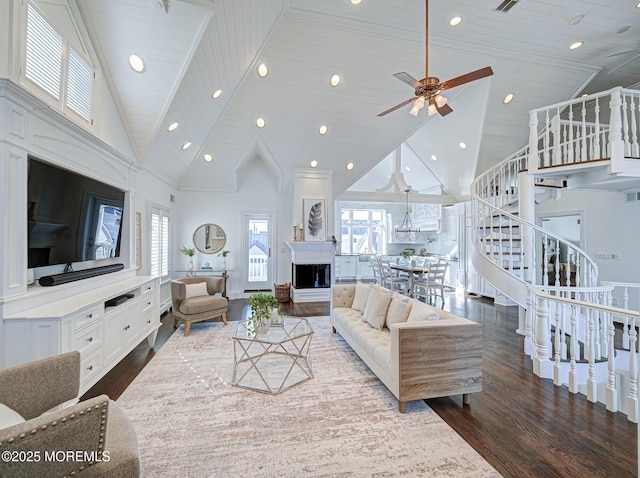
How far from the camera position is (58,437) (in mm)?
1075

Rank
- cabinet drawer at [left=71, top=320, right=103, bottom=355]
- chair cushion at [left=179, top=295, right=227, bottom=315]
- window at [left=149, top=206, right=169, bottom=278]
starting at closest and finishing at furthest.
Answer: cabinet drawer at [left=71, top=320, right=103, bottom=355], chair cushion at [left=179, top=295, right=227, bottom=315], window at [left=149, top=206, right=169, bottom=278]

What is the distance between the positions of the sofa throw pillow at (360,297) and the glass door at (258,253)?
361 centimetres

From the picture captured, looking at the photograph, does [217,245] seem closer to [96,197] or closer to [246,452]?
[96,197]

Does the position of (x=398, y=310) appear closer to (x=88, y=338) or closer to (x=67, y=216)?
(x=88, y=338)

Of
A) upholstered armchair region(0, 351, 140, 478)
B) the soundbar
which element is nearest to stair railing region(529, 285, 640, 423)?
upholstered armchair region(0, 351, 140, 478)

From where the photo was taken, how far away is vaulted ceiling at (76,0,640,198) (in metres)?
3.14

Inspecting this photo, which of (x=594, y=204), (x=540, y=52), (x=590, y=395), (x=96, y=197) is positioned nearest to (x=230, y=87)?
(x=96, y=197)

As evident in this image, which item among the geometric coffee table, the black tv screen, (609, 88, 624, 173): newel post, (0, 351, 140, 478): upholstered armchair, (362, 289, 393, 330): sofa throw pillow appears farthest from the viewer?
(609, 88, 624, 173): newel post

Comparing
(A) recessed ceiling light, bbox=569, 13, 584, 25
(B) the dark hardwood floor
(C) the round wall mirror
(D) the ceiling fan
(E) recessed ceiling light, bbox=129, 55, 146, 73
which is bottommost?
(B) the dark hardwood floor

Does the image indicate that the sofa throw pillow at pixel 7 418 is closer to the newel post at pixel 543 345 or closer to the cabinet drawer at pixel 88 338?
the cabinet drawer at pixel 88 338

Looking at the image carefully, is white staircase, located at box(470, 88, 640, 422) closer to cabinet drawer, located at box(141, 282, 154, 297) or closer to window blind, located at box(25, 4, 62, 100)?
cabinet drawer, located at box(141, 282, 154, 297)

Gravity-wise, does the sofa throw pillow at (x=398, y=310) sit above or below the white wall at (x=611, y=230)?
below

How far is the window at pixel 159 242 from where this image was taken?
5223 millimetres

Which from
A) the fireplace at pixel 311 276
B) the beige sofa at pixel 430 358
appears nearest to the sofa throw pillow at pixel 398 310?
the beige sofa at pixel 430 358
